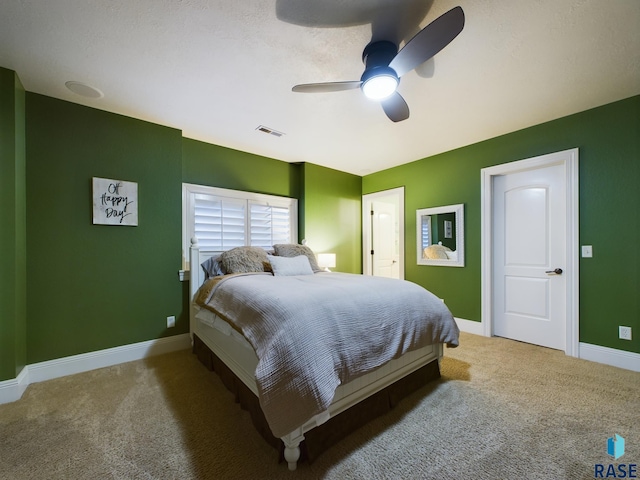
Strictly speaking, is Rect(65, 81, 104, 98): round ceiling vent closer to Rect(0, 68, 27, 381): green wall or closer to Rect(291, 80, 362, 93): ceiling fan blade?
Rect(0, 68, 27, 381): green wall

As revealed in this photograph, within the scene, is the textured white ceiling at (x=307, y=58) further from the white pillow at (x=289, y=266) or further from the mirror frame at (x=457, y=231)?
the white pillow at (x=289, y=266)

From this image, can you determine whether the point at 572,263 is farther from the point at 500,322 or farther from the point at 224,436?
the point at 224,436

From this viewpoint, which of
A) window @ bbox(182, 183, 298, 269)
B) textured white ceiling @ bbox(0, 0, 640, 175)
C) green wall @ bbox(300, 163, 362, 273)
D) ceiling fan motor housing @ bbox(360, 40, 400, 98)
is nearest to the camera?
textured white ceiling @ bbox(0, 0, 640, 175)

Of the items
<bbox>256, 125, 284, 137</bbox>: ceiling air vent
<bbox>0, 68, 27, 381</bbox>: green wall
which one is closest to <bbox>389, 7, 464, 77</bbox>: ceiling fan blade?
<bbox>256, 125, 284, 137</bbox>: ceiling air vent

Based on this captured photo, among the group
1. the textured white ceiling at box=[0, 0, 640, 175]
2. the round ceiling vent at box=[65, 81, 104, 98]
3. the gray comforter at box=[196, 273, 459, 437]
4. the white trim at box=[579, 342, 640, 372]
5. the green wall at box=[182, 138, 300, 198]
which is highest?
the textured white ceiling at box=[0, 0, 640, 175]

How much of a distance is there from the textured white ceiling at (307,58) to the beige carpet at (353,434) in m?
2.44

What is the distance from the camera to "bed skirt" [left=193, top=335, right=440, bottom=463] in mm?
1380

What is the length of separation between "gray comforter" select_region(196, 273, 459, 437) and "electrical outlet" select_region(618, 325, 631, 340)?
166 centimetres

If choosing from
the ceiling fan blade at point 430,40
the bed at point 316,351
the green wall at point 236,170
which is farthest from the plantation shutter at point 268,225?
the ceiling fan blade at point 430,40

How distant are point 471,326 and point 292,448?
9.82ft

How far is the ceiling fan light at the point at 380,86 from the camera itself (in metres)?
1.65

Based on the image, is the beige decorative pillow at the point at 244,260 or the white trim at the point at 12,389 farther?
the beige decorative pillow at the point at 244,260

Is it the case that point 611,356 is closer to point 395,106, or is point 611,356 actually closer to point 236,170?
point 395,106

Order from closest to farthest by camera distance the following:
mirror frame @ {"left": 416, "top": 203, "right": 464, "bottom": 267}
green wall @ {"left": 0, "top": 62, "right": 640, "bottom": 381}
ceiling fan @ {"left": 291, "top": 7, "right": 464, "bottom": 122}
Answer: ceiling fan @ {"left": 291, "top": 7, "right": 464, "bottom": 122} → green wall @ {"left": 0, "top": 62, "right": 640, "bottom": 381} → mirror frame @ {"left": 416, "top": 203, "right": 464, "bottom": 267}
